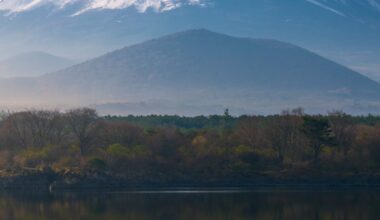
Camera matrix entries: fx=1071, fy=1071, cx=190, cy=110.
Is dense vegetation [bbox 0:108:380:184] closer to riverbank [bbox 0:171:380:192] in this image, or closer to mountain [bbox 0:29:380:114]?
riverbank [bbox 0:171:380:192]

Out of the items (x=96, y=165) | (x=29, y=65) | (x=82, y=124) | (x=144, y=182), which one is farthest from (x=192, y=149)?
(x=29, y=65)

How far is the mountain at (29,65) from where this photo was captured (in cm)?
19000

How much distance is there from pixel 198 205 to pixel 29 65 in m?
155

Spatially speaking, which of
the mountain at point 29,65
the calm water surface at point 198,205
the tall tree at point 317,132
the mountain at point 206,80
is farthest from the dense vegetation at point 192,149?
the mountain at point 29,65

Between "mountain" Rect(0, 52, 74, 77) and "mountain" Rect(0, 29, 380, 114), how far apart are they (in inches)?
1146

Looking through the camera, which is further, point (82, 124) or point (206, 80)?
point (206, 80)

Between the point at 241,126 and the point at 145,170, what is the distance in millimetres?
8566

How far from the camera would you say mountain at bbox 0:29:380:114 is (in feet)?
473

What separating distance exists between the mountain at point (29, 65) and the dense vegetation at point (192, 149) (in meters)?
125

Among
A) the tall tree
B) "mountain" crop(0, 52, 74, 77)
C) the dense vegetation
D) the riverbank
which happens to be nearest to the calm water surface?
the riverbank

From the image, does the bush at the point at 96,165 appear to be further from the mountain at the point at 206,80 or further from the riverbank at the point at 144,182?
the mountain at the point at 206,80

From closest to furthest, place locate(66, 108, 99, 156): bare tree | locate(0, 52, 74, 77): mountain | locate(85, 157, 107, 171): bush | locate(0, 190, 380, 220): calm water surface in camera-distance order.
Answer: locate(0, 190, 380, 220): calm water surface < locate(85, 157, 107, 171): bush < locate(66, 108, 99, 156): bare tree < locate(0, 52, 74, 77): mountain

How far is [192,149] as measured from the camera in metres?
59.7

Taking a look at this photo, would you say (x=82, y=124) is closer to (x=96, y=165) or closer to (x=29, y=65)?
(x=96, y=165)
